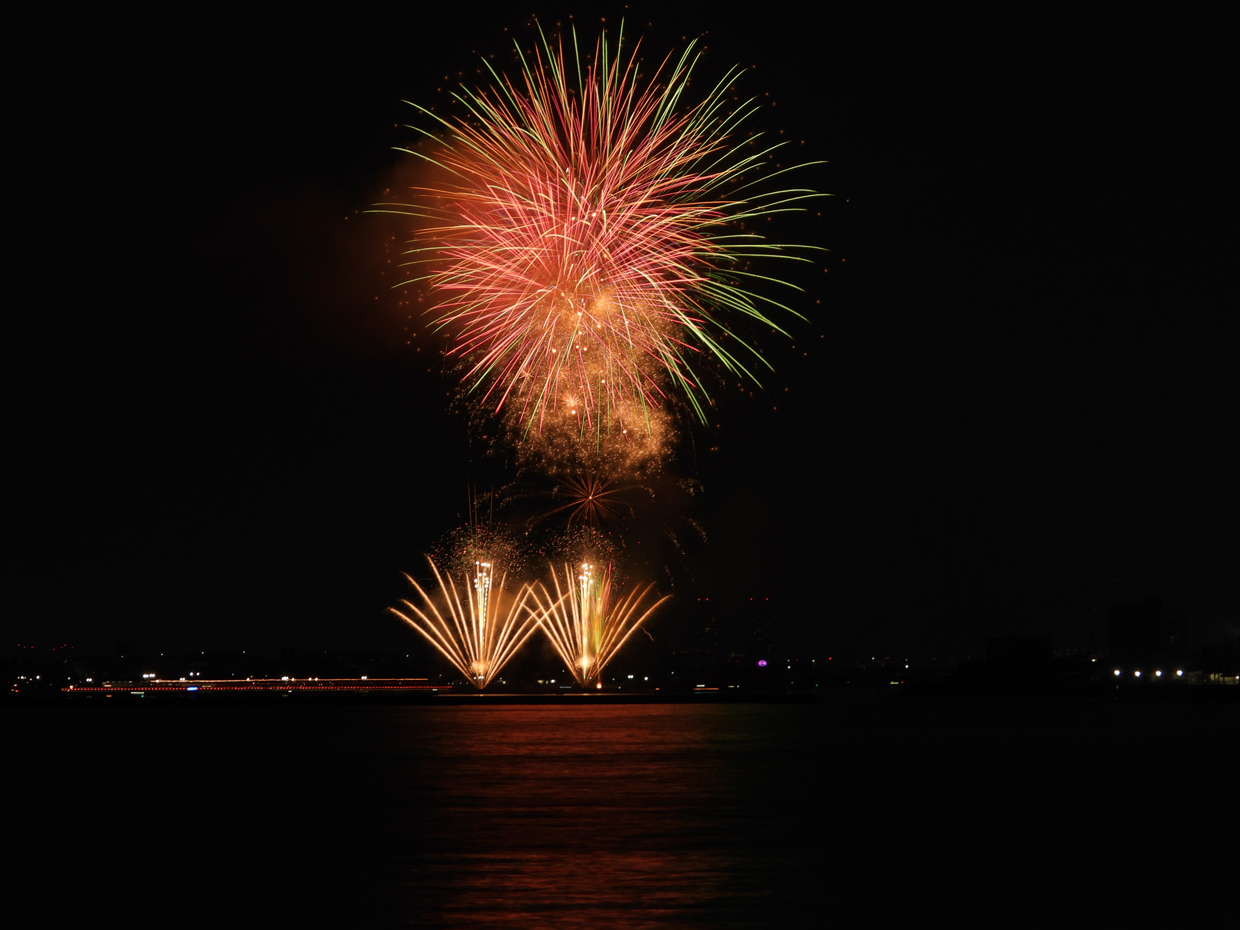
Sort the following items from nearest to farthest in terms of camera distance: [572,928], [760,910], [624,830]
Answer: [572,928] → [760,910] → [624,830]

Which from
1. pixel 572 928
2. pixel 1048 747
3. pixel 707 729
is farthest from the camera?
pixel 707 729

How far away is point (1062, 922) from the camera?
16.5 metres

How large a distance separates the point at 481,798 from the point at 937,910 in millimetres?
17322

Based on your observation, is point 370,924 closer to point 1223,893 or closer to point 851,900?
point 851,900

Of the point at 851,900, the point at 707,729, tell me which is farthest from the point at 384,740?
the point at 851,900

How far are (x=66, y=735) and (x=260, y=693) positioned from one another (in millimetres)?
84090

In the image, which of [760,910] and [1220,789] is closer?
[760,910]

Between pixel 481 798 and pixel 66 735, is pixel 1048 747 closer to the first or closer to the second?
pixel 481 798

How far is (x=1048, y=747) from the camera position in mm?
59750

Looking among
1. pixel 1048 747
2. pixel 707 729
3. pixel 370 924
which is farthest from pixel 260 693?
pixel 370 924

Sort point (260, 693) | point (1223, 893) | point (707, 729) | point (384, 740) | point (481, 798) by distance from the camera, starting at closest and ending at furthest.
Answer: point (1223, 893), point (481, 798), point (384, 740), point (707, 729), point (260, 693)

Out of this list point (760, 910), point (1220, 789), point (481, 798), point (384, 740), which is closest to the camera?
point (760, 910)

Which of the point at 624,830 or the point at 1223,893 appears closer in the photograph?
the point at 1223,893

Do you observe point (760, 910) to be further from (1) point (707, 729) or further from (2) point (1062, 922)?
(1) point (707, 729)
